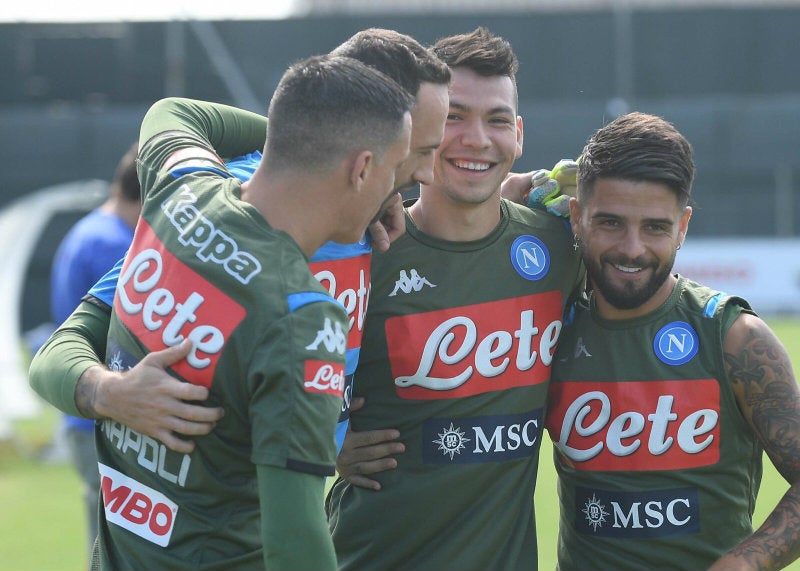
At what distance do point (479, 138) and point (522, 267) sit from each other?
410 mm

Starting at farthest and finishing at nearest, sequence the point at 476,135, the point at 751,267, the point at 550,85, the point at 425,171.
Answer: the point at 550,85, the point at 751,267, the point at 476,135, the point at 425,171

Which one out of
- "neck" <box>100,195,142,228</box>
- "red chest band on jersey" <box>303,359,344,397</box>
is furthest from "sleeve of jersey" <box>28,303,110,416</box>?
"neck" <box>100,195,142,228</box>

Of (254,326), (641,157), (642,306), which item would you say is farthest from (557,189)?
(254,326)

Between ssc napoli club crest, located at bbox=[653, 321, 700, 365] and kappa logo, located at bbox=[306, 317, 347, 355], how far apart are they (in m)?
1.24

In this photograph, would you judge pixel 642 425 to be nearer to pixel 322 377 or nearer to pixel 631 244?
pixel 631 244

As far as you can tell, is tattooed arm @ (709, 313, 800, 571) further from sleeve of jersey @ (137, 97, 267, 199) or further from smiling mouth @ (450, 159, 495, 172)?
sleeve of jersey @ (137, 97, 267, 199)

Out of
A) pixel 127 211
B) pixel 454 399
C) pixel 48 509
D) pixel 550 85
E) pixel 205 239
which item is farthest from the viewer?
pixel 550 85

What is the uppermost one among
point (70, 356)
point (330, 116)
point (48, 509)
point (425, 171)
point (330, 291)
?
point (330, 116)

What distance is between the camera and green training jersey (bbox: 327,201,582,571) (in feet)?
10.4

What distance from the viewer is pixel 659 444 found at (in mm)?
3133

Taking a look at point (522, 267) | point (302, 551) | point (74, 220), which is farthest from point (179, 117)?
point (74, 220)

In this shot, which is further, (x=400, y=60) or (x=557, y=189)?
(x=557, y=189)

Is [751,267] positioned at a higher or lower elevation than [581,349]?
lower

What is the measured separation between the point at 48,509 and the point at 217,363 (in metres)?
5.86
